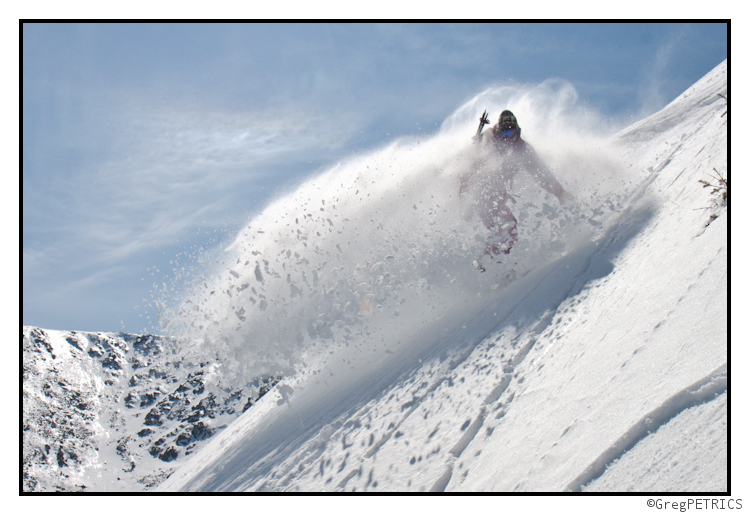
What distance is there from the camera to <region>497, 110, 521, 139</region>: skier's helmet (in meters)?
8.64

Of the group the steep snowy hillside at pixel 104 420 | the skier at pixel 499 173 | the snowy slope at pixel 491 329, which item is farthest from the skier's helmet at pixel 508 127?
the steep snowy hillside at pixel 104 420

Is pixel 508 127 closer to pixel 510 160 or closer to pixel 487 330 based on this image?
pixel 510 160

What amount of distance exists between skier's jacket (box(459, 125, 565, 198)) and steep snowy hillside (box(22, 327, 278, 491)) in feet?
403

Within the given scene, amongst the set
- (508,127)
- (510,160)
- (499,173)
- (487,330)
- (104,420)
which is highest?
(508,127)

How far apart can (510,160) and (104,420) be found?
203m

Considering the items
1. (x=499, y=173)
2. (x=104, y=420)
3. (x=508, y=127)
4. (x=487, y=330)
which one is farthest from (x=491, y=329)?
(x=104, y=420)

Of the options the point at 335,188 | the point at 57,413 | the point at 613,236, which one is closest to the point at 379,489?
the point at 613,236

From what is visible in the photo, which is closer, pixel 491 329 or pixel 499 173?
pixel 491 329

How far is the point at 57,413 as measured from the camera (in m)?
162

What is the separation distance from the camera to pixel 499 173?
8531 millimetres

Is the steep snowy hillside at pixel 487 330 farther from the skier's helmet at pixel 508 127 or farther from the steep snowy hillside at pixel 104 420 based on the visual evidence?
the steep snowy hillside at pixel 104 420

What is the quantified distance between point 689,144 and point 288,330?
303 inches

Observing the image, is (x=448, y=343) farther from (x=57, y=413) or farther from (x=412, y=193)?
(x=57, y=413)

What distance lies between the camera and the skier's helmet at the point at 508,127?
28.3 ft
